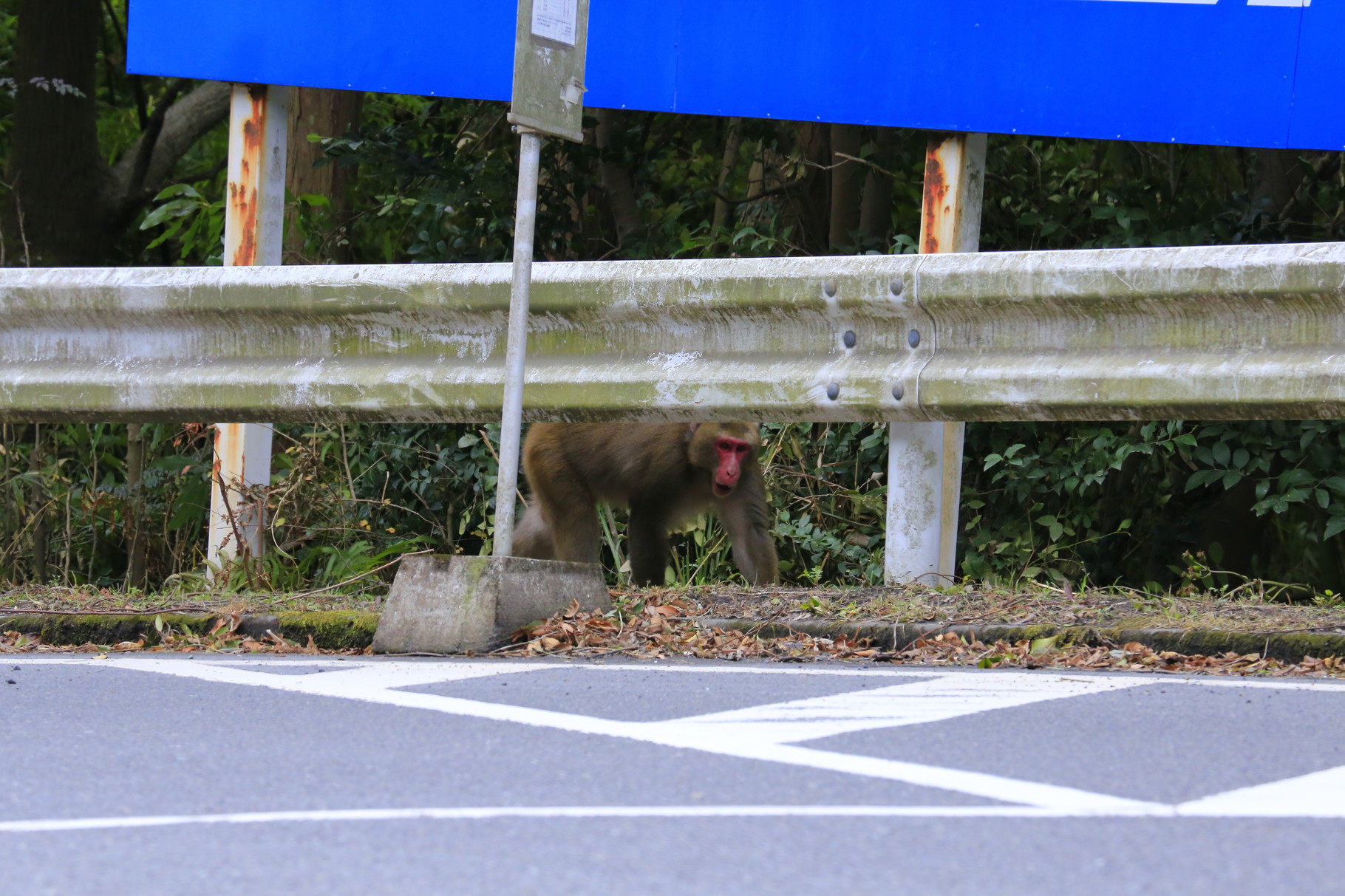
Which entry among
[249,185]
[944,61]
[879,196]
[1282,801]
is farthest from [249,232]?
[1282,801]

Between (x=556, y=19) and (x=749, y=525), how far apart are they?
2.83m

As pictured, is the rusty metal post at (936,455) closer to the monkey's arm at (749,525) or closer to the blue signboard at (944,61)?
the blue signboard at (944,61)

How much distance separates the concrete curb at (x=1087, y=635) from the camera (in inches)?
163

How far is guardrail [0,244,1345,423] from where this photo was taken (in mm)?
4461

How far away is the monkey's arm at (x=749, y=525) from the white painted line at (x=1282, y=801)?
4.15 meters

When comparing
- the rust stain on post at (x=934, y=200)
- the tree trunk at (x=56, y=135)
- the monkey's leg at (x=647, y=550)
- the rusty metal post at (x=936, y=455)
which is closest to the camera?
the rusty metal post at (x=936, y=455)

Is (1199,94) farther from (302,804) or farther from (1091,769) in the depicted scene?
(302,804)

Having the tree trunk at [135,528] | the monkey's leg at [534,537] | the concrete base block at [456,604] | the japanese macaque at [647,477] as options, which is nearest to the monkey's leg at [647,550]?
the japanese macaque at [647,477]

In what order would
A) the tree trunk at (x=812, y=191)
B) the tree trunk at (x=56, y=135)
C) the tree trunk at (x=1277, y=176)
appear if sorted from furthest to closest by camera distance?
1. the tree trunk at (x=56, y=135)
2. the tree trunk at (x=812, y=191)
3. the tree trunk at (x=1277, y=176)

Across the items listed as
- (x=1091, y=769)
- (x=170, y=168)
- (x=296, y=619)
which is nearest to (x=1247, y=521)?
(x=296, y=619)

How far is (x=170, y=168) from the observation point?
11711 mm

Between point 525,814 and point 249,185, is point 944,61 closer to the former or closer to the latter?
point 249,185

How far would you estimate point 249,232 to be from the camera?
20.6 feet

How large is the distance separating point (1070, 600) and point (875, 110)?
1994 mm
